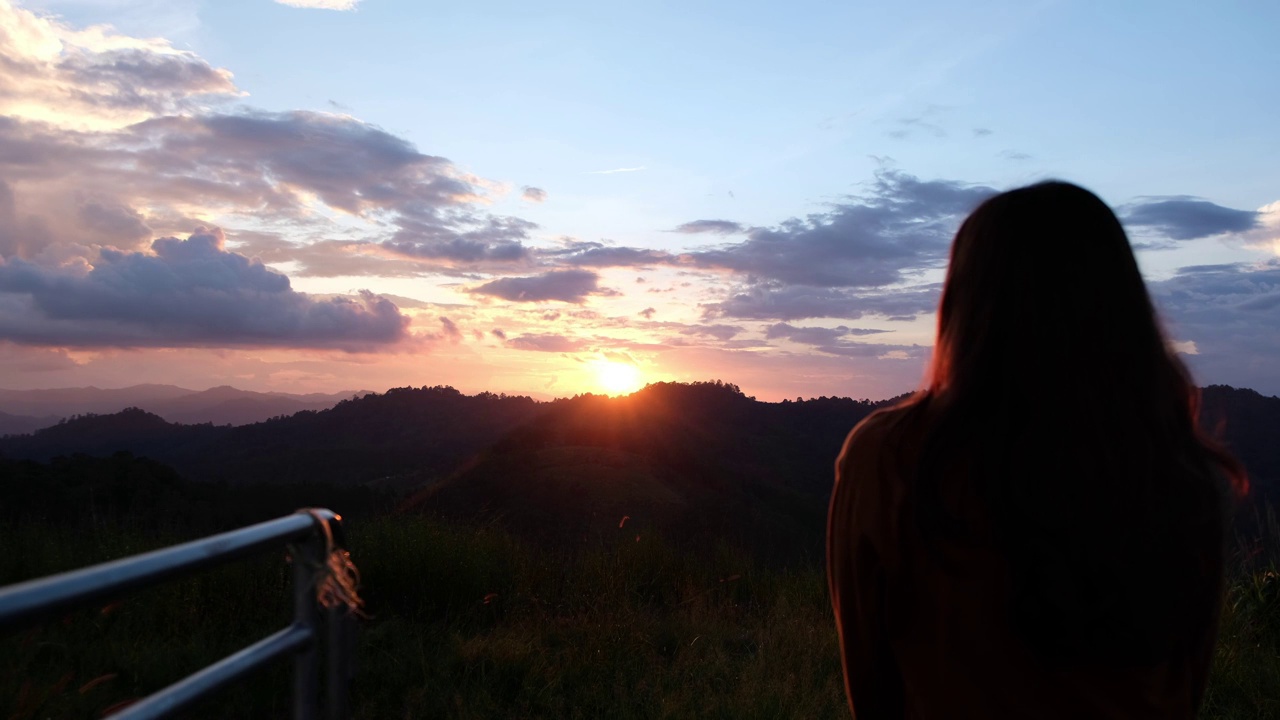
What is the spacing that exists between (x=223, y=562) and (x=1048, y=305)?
1.28m

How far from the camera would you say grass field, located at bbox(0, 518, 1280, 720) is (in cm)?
428

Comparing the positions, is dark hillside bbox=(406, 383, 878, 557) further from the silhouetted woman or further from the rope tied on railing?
the silhouetted woman

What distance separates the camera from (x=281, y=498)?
29.5 m

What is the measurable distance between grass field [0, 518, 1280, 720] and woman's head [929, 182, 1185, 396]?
89.7 inches

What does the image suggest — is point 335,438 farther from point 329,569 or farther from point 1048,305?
point 1048,305

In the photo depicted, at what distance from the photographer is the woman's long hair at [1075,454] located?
1.28 m

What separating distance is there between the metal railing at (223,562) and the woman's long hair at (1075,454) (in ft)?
3.21

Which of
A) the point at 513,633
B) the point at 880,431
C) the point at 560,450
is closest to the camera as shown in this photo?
the point at 880,431

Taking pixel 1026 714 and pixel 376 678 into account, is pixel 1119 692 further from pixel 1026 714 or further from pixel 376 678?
pixel 376 678

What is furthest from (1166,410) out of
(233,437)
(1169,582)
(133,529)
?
(233,437)

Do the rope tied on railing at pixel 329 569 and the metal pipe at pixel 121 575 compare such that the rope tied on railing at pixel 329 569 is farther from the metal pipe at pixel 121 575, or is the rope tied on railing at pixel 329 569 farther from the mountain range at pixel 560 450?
the mountain range at pixel 560 450

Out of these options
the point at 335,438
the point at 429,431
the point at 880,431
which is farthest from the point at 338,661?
the point at 335,438

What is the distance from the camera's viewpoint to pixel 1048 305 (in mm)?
1389

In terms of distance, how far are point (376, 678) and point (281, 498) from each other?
27207 millimetres
